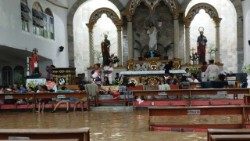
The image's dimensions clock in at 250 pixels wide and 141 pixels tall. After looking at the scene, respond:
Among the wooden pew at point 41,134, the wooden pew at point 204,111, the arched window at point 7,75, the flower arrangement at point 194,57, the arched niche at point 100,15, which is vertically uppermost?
the arched niche at point 100,15

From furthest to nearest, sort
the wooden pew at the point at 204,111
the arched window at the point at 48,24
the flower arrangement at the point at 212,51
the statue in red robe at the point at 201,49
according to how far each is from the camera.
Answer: the flower arrangement at the point at 212,51, the statue in red robe at the point at 201,49, the arched window at the point at 48,24, the wooden pew at the point at 204,111

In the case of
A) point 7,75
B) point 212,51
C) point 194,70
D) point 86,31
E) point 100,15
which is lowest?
point 7,75

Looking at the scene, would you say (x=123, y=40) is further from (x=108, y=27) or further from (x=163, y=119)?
(x=163, y=119)

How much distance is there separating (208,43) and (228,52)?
141cm

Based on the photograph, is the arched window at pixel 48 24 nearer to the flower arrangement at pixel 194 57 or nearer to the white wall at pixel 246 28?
the flower arrangement at pixel 194 57

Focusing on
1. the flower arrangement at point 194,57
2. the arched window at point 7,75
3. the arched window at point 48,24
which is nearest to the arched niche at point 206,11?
the flower arrangement at point 194,57

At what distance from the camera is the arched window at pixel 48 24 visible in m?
22.5

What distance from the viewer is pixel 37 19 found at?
2131 cm

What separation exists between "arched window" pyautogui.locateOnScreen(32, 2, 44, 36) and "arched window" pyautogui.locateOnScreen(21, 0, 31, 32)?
2.75ft

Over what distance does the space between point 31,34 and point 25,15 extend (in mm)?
1084

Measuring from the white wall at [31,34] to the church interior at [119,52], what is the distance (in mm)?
48

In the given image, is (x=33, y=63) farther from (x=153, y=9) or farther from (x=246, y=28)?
(x=246, y=28)

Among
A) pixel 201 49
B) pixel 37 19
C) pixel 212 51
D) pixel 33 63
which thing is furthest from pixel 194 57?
pixel 33 63

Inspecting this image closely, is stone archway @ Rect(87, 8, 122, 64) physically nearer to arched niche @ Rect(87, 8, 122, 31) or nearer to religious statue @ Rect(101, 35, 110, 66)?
arched niche @ Rect(87, 8, 122, 31)
